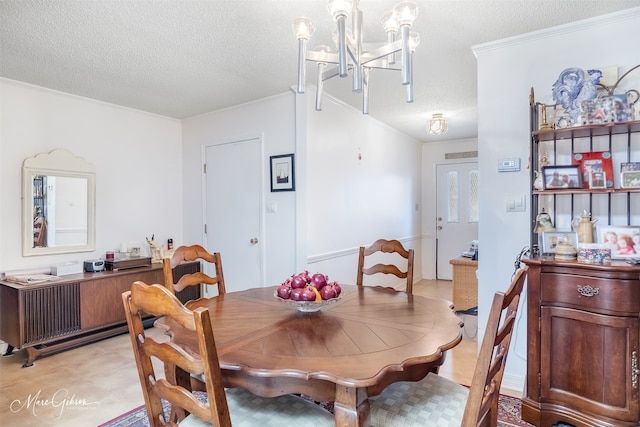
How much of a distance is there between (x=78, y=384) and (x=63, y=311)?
0.81 metres

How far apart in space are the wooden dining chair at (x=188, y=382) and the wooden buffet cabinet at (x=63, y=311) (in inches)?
83.8

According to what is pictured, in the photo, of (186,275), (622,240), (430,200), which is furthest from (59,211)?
(430,200)

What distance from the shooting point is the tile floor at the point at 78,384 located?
2.06m

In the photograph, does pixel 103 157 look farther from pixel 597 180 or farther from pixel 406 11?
pixel 597 180

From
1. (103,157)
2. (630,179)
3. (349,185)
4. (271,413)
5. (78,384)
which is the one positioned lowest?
(78,384)

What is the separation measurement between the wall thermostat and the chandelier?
1.11 metres

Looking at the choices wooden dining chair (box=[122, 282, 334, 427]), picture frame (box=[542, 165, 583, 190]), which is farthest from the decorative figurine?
picture frame (box=[542, 165, 583, 190])

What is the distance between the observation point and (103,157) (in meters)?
3.64

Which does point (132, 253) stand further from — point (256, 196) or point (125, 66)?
point (125, 66)

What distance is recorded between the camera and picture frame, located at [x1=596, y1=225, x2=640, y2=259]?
1829mm

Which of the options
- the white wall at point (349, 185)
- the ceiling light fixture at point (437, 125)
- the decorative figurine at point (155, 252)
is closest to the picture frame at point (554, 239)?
the white wall at point (349, 185)

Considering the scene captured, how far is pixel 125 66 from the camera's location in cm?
274

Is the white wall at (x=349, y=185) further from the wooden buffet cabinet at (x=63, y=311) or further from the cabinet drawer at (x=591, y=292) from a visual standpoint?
the cabinet drawer at (x=591, y=292)

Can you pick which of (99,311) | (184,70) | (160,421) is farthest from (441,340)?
(99,311)
